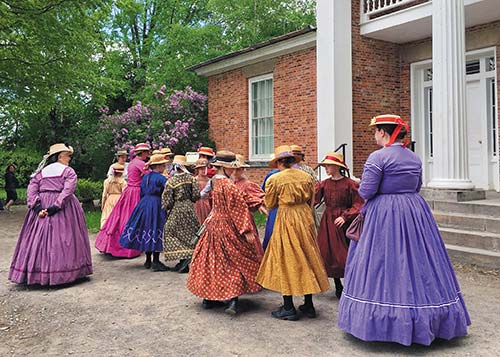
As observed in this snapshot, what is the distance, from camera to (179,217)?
6.58 metres

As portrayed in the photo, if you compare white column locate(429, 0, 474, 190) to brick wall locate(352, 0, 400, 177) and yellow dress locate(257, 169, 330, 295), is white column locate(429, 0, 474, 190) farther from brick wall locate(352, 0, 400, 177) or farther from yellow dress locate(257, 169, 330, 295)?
yellow dress locate(257, 169, 330, 295)

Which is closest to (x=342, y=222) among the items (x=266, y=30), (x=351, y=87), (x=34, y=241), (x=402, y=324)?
(x=402, y=324)

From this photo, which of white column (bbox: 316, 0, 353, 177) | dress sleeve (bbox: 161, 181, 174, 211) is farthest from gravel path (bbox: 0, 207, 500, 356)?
white column (bbox: 316, 0, 353, 177)

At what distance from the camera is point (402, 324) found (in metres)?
3.79

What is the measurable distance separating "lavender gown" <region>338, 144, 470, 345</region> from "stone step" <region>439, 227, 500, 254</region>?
3362mm

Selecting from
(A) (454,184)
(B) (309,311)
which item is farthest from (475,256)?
(B) (309,311)

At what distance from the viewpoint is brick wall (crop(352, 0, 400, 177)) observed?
11.1m

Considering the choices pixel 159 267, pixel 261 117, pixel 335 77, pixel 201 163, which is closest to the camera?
pixel 159 267

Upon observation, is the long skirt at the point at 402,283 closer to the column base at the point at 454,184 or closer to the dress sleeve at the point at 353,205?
the dress sleeve at the point at 353,205

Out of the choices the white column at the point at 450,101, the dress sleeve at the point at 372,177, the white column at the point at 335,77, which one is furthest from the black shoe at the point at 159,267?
the white column at the point at 335,77

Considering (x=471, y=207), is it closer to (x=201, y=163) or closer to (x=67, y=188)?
(x=201, y=163)

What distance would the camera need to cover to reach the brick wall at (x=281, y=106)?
39.4 ft

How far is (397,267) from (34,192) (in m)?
4.70

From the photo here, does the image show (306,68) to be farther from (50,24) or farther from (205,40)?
(205,40)
